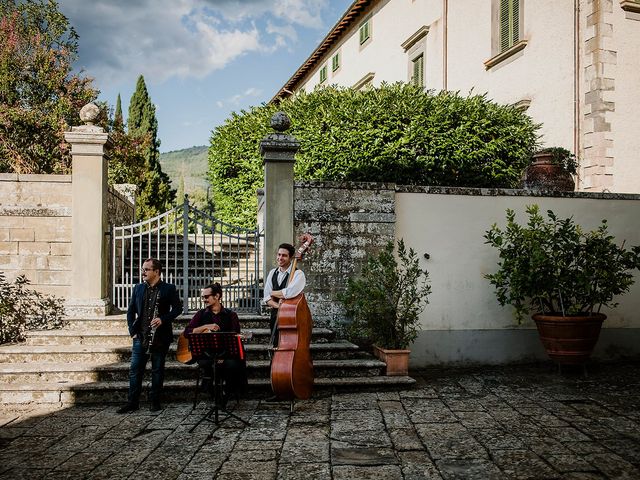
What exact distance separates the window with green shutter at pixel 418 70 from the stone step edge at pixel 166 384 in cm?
1201

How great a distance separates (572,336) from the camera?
708 centimetres

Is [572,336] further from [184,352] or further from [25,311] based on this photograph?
[25,311]

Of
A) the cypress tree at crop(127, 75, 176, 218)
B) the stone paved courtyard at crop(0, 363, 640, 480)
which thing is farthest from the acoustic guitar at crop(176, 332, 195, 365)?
the cypress tree at crop(127, 75, 176, 218)

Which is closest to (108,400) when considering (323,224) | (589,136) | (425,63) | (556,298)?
(323,224)

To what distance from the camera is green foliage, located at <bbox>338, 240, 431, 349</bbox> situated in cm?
693

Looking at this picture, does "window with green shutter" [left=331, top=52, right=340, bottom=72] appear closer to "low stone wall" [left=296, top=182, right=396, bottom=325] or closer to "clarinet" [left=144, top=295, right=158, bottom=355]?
"low stone wall" [left=296, top=182, right=396, bottom=325]

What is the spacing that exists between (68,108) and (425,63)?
9.92 metres

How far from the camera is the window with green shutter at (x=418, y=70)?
16.6m

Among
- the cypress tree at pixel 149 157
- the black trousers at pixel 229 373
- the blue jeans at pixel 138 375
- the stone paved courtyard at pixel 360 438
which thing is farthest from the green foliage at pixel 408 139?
the cypress tree at pixel 149 157

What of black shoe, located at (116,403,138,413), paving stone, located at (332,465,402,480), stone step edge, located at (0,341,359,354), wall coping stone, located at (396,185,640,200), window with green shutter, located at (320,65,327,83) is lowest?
black shoe, located at (116,403,138,413)

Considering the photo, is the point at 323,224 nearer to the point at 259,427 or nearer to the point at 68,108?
the point at 259,427

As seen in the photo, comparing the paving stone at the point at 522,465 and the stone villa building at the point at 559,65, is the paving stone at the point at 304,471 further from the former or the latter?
the stone villa building at the point at 559,65

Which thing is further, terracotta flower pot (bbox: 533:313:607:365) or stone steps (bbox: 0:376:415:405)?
terracotta flower pot (bbox: 533:313:607:365)

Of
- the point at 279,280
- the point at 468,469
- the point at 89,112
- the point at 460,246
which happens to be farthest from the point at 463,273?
the point at 89,112
